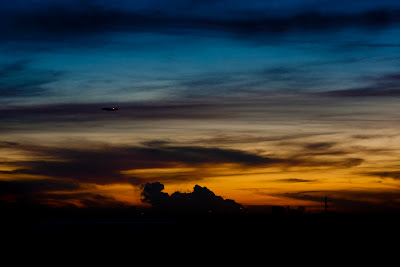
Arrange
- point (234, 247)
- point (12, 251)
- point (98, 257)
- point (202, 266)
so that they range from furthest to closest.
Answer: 1. point (234, 247)
2. point (12, 251)
3. point (98, 257)
4. point (202, 266)

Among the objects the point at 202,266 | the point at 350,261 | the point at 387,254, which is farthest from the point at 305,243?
the point at 202,266

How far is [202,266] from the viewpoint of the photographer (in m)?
99.8

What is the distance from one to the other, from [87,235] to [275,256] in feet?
247

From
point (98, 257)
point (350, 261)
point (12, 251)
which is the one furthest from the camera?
point (12, 251)

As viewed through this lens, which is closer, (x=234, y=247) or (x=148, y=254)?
(x=148, y=254)

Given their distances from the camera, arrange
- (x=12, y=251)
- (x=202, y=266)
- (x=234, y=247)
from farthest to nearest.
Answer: (x=234, y=247) → (x=12, y=251) → (x=202, y=266)

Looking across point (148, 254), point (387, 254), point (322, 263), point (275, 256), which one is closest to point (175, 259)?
point (148, 254)

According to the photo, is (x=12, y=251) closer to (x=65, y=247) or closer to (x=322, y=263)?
(x=65, y=247)

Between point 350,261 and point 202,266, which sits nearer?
point 202,266

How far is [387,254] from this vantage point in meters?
124

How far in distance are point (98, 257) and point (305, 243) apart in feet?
208

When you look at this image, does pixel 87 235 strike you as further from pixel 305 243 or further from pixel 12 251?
pixel 305 243

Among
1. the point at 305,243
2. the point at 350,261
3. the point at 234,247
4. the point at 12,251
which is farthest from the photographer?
the point at 305,243

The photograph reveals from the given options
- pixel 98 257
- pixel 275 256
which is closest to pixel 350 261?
pixel 275 256
